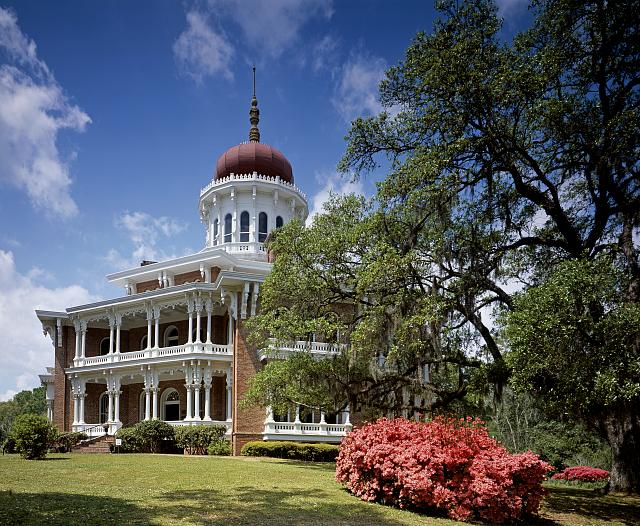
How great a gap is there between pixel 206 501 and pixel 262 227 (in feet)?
102

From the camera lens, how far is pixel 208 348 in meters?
32.8

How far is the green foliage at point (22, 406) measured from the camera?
9025cm

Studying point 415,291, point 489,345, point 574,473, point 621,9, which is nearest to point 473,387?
point 489,345

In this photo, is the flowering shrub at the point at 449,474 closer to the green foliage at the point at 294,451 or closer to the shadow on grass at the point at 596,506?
the shadow on grass at the point at 596,506

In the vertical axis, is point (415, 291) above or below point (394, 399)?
above

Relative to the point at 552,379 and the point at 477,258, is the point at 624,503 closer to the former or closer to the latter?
the point at 552,379

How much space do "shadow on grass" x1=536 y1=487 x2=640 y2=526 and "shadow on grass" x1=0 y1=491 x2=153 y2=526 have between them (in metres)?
8.66

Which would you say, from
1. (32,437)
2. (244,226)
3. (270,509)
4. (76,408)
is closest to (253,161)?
(244,226)

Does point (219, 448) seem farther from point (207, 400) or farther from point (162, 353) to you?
point (162, 353)

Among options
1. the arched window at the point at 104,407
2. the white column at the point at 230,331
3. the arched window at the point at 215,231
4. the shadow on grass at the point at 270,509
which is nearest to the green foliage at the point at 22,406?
the arched window at the point at 104,407

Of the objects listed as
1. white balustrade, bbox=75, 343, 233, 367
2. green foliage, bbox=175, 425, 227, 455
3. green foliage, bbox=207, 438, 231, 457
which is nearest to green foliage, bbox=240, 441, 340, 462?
green foliage, bbox=207, 438, 231, 457

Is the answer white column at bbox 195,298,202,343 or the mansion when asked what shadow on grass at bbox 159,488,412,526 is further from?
white column at bbox 195,298,202,343

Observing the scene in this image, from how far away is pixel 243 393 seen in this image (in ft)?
100

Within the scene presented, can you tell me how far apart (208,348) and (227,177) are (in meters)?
14.5
